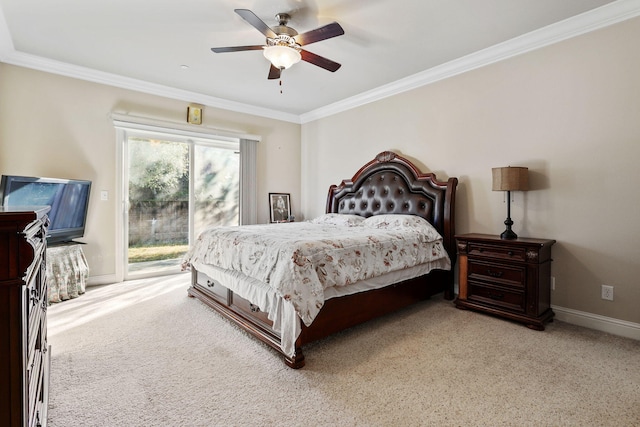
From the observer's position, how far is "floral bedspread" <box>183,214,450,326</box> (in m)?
2.09

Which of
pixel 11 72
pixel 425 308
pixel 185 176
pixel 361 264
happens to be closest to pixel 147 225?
pixel 185 176

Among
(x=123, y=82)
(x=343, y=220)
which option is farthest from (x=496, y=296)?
(x=123, y=82)

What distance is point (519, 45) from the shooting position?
3072 mm

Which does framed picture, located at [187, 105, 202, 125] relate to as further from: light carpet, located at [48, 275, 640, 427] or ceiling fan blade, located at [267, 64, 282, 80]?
light carpet, located at [48, 275, 640, 427]

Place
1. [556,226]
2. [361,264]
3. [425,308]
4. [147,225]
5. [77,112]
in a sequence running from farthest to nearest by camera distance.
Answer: [147,225] < [77,112] < [425,308] < [556,226] < [361,264]

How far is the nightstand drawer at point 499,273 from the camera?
2.75m

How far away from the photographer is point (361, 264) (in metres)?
2.50

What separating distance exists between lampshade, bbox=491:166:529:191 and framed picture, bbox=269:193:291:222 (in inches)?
137

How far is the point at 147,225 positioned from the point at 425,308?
3.79 m

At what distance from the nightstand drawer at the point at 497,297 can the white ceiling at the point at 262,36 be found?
2.37 m

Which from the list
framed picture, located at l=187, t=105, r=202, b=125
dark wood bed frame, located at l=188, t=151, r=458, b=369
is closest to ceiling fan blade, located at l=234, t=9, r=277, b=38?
dark wood bed frame, located at l=188, t=151, r=458, b=369

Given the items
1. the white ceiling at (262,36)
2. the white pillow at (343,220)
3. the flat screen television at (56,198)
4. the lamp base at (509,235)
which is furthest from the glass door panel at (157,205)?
the lamp base at (509,235)

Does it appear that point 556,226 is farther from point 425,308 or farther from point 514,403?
point 514,403

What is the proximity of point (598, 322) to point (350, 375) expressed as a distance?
2.32 m
